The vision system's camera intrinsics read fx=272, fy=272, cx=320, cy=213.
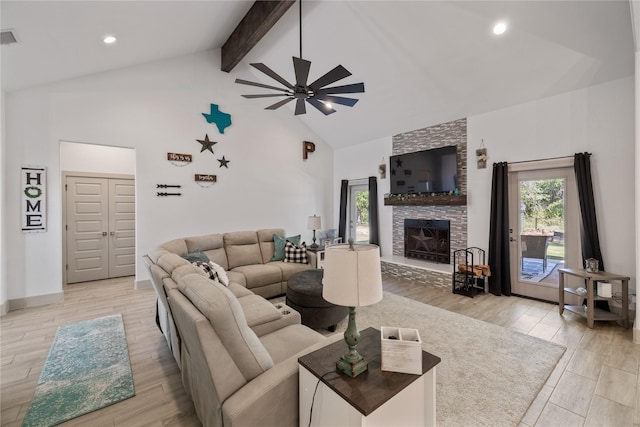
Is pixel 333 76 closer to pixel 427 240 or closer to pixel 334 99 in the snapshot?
pixel 334 99

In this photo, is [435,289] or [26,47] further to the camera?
[435,289]

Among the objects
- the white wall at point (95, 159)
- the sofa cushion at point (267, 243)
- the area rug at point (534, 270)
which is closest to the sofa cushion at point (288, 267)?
the sofa cushion at point (267, 243)

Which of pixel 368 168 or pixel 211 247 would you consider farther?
pixel 368 168

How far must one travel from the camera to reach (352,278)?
1.23 m

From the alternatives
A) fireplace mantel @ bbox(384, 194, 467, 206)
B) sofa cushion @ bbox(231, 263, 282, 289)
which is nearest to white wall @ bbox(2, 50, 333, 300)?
sofa cushion @ bbox(231, 263, 282, 289)

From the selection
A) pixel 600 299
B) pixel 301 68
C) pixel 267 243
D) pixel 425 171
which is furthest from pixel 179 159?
pixel 600 299

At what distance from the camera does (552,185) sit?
158 inches

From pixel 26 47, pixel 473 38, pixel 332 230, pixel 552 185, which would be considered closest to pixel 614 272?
pixel 552 185

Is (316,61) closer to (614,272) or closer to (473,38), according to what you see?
(473,38)

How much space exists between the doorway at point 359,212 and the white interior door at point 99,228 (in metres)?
4.95

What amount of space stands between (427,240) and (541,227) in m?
1.84

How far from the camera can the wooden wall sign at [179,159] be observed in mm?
4953

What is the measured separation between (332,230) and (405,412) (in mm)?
6007

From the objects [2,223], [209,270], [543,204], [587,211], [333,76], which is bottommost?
[209,270]
